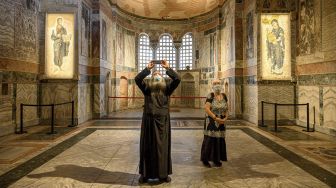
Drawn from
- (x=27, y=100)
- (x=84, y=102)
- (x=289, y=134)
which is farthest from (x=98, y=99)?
(x=289, y=134)

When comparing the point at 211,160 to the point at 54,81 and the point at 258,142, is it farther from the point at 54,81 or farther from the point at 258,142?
the point at 54,81

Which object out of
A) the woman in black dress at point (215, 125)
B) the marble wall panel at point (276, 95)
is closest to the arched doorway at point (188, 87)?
the marble wall panel at point (276, 95)

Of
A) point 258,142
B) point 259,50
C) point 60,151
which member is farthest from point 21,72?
point 259,50

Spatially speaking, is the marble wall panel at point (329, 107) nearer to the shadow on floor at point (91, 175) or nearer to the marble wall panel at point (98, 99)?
the shadow on floor at point (91, 175)

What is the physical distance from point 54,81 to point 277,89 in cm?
914

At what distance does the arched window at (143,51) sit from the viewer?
65.9 feet

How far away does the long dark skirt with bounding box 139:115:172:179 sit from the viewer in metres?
4.32

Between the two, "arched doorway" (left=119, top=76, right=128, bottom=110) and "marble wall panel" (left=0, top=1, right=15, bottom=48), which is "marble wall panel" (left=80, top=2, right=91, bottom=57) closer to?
"marble wall panel" (left=0, top=1, right=15, bottom=48)

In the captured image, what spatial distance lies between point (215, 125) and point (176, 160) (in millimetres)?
1220

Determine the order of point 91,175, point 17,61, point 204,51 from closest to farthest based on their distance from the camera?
point 91,175 → point 17,61 → point 204,51

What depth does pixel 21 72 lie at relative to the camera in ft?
31.2

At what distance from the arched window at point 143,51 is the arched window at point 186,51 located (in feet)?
8.24

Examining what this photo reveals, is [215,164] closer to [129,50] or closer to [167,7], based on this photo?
[129,50]

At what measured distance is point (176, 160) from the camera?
18.9 ft
